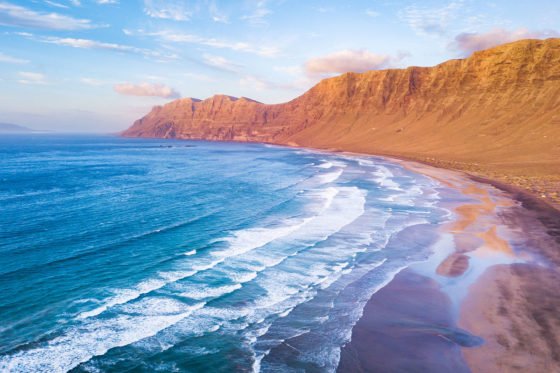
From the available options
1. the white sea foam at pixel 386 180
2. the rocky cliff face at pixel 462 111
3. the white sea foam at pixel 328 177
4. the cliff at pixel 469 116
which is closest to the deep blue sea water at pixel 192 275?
the white sea foam at pixel 386 180

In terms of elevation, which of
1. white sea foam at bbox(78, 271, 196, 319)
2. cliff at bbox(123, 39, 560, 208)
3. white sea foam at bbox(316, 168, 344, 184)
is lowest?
white sea foam at bbox(78, 271, 196, 319)

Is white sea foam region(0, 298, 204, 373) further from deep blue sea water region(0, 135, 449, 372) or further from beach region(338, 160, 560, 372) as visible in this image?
beach region(338, 160, 560, 372)

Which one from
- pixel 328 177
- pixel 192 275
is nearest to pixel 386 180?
pixel 328 177

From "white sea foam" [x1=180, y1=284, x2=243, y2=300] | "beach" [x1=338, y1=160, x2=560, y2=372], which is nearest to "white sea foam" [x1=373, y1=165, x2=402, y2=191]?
"beach" [x1=338, y1=160, x2=560, y2=372]

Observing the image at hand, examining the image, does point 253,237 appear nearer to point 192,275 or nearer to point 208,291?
point 192,275

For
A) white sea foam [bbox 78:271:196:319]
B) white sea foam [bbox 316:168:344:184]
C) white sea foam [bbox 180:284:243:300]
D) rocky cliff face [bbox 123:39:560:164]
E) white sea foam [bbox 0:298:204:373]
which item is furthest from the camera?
rocky cliff face [bbox 123:39:560:164]

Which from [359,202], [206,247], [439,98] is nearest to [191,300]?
[206,247]
